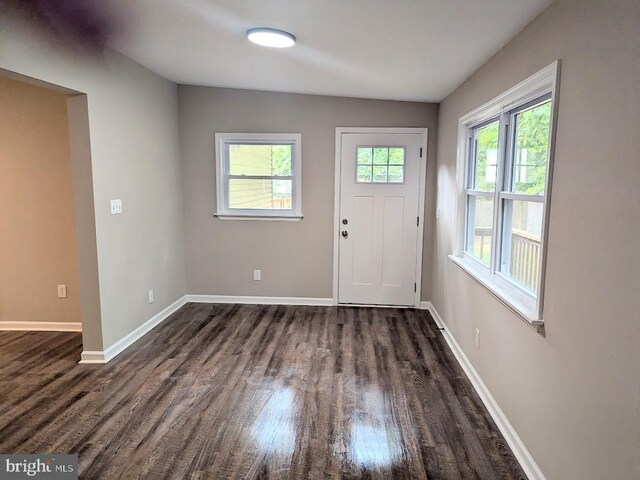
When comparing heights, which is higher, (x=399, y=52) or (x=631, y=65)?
(x=399, y=52)

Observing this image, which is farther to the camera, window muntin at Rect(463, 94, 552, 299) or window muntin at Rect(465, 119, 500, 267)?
window muntin at Rect(465, 119, 500, 267)

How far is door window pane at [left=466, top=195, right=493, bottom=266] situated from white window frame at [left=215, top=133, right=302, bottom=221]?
1.88 m

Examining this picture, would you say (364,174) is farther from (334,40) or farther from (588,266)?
(588,266)

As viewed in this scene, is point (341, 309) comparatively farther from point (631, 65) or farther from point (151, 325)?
point (631, 65)

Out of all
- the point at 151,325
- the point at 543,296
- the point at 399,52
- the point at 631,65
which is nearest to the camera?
the point at 631,65

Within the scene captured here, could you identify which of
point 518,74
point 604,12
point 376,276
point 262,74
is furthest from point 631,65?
point 376,276

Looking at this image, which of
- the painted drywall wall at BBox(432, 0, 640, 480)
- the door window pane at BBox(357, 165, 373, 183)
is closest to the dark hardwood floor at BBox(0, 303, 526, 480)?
the painted drywall wall at BBox(432, 0, 640, 480)

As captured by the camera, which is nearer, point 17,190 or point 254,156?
point 17,190

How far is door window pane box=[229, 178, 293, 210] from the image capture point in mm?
4605

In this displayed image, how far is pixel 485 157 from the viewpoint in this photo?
10.1 ft

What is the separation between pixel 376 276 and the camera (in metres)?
4.61

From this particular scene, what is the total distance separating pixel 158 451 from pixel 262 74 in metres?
3.06

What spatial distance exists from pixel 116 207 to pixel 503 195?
9.50 feet

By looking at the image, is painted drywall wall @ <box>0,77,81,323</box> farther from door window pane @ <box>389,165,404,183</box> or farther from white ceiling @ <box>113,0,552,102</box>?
door window pane @ <box>389,165,404,183</box>
